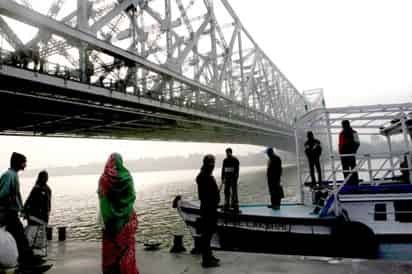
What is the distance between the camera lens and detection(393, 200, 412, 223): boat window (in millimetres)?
6832

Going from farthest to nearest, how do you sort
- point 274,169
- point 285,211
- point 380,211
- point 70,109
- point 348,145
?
point 70,109 → point 285,211 → point 274,169 → point 348,145 → point 380,211

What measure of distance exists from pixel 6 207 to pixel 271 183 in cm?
631

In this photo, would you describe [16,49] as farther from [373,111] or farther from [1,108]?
[373,111]

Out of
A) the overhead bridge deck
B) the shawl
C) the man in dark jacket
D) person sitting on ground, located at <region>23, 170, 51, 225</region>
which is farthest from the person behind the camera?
the overhead bridge deck

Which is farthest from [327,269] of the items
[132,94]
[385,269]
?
[132,94]

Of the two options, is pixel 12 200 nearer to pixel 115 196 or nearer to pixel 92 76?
pixel 115 196

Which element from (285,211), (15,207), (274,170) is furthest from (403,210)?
(15,207)

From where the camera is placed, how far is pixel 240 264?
A: 4.54 m

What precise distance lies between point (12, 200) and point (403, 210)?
832cm

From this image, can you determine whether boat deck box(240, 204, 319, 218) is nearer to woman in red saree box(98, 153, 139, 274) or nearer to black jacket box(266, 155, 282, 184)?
black jacket box(266, 155, 282, 184)

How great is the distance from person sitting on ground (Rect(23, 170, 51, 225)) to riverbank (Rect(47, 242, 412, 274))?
861 millimetres

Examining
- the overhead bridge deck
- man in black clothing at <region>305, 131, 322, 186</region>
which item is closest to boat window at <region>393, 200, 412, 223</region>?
man in black clothing at <region>305, 131, 322, 186</region>

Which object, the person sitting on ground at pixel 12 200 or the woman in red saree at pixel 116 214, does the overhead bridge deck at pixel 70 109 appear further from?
the woman in red saree at pixel 116 214

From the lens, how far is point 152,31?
29.8 m
